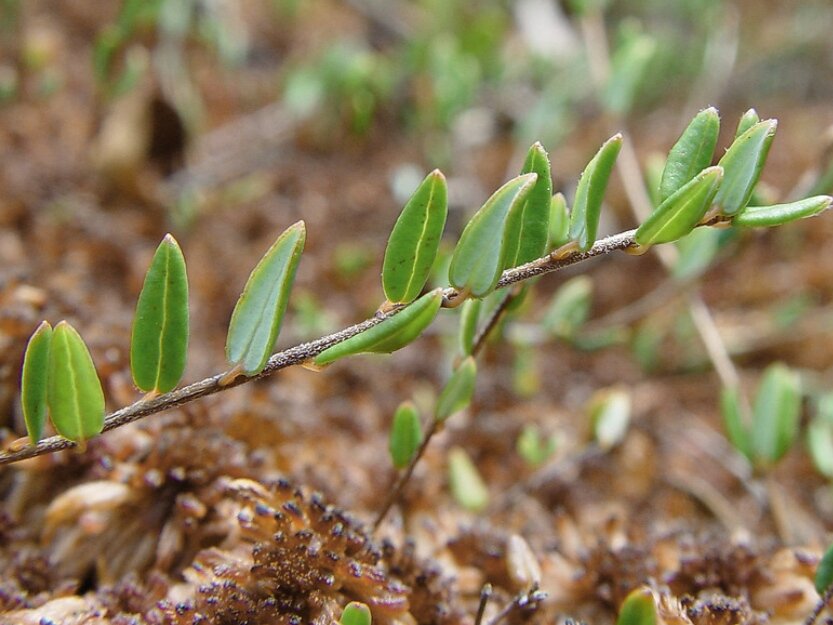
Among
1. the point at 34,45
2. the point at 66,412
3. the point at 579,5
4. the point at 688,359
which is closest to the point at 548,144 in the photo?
the point at 579,5

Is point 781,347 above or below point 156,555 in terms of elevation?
below

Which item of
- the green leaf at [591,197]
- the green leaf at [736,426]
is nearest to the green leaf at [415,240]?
the green leaf at [591,197]

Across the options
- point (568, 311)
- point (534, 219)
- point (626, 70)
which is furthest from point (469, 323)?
point (626, 70)

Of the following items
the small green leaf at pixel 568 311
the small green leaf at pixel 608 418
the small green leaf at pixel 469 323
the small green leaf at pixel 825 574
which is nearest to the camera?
the small green leaf at pixel 825 574

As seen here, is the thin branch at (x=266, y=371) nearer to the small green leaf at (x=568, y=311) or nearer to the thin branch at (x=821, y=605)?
the thin branch at (x=821, y=605)

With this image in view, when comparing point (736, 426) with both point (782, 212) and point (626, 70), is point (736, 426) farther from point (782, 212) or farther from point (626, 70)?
point (626, 70)

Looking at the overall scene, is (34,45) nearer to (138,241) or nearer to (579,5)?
(138,241)

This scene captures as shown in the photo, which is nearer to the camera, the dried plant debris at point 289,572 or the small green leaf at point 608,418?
the dried plant debris at point 289,572
